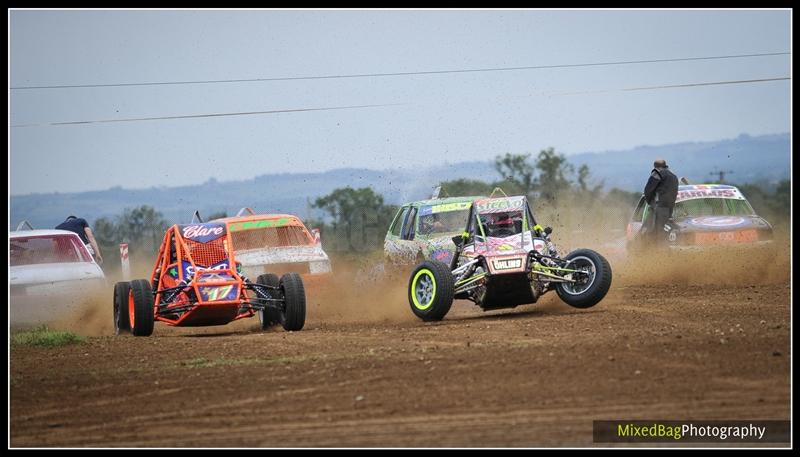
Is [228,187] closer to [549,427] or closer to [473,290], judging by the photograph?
[473,290]

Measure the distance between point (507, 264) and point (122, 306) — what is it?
4706 millimetres

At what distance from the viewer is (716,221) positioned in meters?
20.1

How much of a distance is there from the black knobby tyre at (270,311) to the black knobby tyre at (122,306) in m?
1.61

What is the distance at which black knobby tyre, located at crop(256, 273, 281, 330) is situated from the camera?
15.0 meters

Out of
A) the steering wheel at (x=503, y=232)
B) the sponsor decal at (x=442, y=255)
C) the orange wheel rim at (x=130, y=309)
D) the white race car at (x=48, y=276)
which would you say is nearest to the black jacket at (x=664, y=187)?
the sponsor decal at (x=442, y=255)

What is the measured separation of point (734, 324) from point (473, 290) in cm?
343

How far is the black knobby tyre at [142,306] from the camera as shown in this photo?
1430cm

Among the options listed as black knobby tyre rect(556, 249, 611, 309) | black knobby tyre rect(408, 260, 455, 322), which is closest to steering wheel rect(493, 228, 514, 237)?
black knobby tyre rect(556, 249, 611, 309)

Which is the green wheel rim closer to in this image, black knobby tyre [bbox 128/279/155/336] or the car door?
black knobby tyre [bbox 128/279/155/336]

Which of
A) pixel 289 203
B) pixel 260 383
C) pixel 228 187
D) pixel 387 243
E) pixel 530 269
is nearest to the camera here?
pixel 260 383

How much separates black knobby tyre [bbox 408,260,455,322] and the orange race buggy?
1463 millimetres

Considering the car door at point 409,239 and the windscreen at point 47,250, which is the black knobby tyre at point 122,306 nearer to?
the windscreen at point 47,250

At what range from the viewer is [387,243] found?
19.8 metres

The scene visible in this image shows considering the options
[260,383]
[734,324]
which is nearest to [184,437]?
[260,383]
